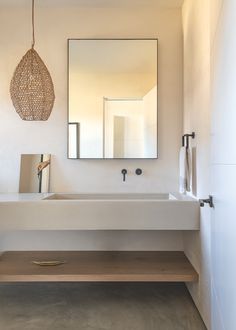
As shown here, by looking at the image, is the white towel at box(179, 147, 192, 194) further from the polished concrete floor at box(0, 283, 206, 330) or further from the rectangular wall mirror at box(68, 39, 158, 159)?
the polished concrete floor at box(0, 283, 206, 330)

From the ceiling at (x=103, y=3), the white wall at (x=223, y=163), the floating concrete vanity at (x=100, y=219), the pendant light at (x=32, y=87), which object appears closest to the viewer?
the white wall at (x=223, y=163)

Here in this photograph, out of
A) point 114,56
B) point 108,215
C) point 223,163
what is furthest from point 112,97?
point 223,163

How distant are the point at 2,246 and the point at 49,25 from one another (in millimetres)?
2169

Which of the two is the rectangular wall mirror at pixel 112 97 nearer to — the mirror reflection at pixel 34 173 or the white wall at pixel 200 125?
the mirror reflection at pixel 34 173

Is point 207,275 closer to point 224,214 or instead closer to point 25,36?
point 224,214

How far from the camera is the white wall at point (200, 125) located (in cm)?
212

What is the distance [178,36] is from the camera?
3.16 meters

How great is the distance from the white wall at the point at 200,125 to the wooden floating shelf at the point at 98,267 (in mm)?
159

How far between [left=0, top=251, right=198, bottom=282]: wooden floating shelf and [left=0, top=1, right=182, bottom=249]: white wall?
2.09 feet

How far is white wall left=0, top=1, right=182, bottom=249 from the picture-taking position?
3.17 metres

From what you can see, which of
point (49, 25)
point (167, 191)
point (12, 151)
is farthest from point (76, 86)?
point (167, 191)

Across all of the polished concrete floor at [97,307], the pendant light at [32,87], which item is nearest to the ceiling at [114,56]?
the pendant light at [32,87]

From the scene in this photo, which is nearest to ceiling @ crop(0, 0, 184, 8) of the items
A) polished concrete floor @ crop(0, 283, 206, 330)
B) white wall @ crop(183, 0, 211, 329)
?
white wall @ crop(183, 0, 211, 329)

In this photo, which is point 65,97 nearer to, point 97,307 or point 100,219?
point 100,219
